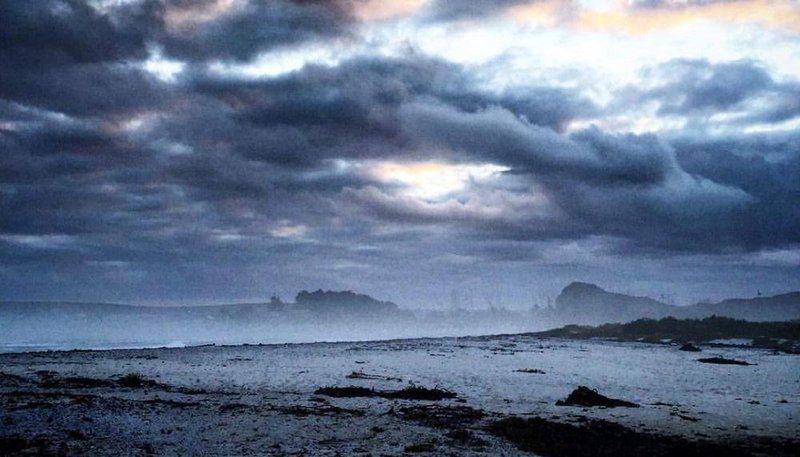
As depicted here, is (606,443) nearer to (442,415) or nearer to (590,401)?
(442,415)

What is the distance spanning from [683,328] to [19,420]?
10012cm

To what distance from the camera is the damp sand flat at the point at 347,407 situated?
1473cm

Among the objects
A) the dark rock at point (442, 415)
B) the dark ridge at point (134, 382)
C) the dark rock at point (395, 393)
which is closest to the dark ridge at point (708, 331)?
the dark rock at point (395, 393)

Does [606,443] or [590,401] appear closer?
[606,443]

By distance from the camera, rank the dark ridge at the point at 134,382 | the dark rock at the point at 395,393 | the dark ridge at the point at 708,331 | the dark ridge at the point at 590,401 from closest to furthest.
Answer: the dark ridge at the point at 590,401, the dark rock at the point at 395,393, the dark ridge at the point at 134,382, the dark ridge at the point at 708,331

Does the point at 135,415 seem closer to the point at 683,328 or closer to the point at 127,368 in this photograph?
the point at 127,368

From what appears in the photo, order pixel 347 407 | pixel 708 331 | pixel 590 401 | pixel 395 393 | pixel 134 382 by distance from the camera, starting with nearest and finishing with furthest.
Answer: pixel 347 407, pixel 590 401, pixel 395 393, pixel 134 382, pixel 708 331

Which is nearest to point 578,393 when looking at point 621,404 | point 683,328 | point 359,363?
point 621,404

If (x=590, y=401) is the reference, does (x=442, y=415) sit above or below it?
above

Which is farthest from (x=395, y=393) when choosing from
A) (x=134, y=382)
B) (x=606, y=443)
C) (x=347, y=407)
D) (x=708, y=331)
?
(x=708, y=331)

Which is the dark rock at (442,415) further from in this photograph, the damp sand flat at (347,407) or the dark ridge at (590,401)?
the dark ridge at (590,401)

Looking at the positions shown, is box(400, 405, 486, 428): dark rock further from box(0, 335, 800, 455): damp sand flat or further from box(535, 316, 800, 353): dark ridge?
box(535, 316, 800, 353): dark ridge

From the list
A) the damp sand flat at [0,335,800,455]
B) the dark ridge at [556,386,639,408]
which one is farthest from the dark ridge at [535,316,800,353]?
the dark ridge at [556,386,639,408]

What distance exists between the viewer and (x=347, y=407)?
21.4 m
